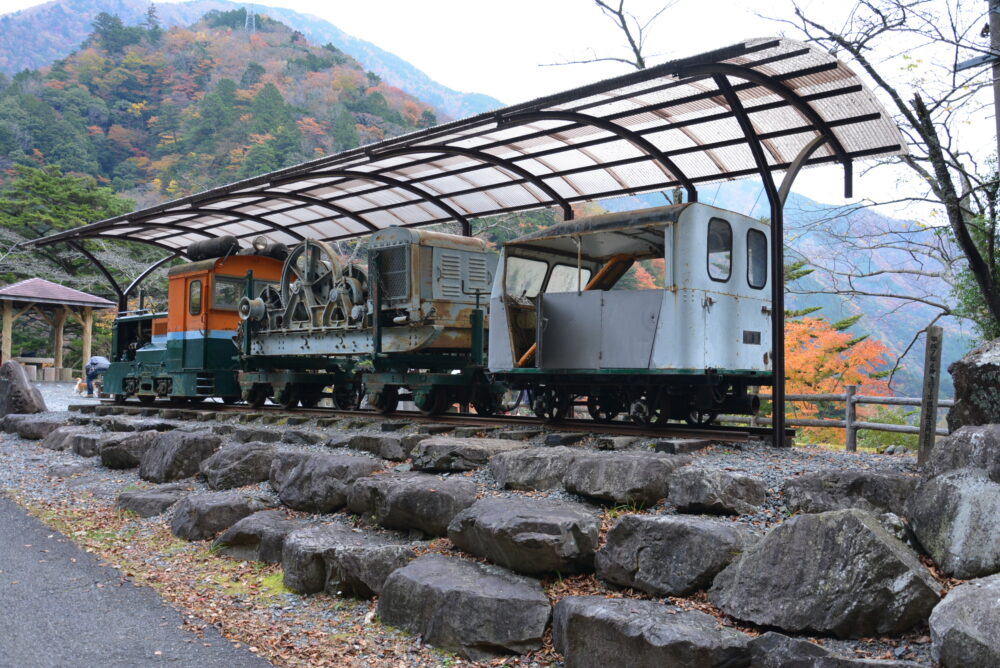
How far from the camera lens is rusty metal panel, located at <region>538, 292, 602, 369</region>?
8.17 meters

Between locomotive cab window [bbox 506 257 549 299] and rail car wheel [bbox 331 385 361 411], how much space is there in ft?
17.2

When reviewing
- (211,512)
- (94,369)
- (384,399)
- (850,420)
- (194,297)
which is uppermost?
(194,297)

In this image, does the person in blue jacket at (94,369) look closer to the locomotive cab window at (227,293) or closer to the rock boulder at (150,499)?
the locomotive cab window at (227,293)

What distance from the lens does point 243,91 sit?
6800cm

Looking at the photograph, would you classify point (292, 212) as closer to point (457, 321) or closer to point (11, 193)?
point (457, 321)

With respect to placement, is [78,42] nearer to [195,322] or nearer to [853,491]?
[195,322]

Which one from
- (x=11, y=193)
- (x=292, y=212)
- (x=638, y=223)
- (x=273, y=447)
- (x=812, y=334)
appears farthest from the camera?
(x=11, y=193)

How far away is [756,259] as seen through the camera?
859 cm

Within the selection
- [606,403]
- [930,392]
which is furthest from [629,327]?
[930,392]

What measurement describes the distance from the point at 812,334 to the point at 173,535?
20185mm

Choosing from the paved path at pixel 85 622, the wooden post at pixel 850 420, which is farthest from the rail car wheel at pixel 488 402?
the paved path at pixel 85 622

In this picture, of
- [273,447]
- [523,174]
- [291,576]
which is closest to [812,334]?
[523,174]

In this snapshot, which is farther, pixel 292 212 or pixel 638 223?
pixel 292 212

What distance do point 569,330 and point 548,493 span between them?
289 centimetres
